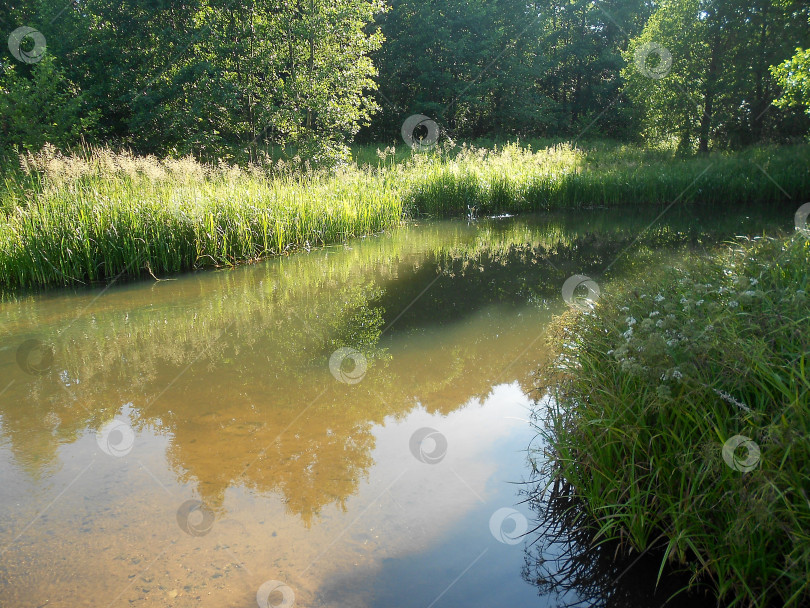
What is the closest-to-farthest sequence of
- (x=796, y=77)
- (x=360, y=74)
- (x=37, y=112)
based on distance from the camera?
(x=796, y=77) < (x=360, y=74) < (x=37, y=112)

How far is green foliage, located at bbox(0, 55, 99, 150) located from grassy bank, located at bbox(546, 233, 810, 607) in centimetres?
1583

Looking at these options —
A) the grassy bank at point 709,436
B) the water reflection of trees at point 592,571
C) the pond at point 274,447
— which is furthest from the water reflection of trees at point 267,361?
the grassy bank at point 709,436

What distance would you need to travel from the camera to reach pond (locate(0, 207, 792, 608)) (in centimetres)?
224

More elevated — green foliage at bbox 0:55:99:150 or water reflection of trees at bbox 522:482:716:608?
green foliage at bbox 0:55:99:150

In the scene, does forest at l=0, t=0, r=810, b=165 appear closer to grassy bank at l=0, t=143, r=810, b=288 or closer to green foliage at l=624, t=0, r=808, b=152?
green foliage at l=624, t=0, r=808, b=152

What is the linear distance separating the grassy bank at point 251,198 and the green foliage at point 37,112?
6.07 m

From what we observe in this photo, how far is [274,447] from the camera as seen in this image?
314 cm

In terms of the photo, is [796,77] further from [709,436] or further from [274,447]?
[274,447]

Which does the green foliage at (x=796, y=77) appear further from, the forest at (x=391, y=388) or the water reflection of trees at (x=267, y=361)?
the water reflection of trees at (x=267, y=361)

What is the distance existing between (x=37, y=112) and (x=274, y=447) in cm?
1624

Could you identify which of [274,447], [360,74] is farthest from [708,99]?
[274,447]

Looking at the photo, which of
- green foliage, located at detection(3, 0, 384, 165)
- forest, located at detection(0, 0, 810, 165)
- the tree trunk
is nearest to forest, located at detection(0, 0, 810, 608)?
green foliage, located at detection(3, 0, 384, 165)

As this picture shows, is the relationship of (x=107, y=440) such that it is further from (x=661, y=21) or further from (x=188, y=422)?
(x=661, y=21)

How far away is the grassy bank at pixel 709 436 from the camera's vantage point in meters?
1.81
